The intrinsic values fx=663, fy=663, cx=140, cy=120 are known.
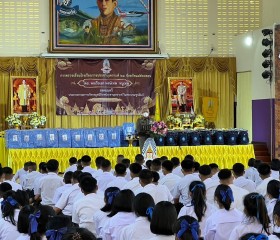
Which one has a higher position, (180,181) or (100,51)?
(100,51)

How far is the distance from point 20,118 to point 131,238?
52.8 ft

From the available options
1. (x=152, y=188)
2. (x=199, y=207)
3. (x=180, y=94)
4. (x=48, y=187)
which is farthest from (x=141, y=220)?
(x=180, y=94)

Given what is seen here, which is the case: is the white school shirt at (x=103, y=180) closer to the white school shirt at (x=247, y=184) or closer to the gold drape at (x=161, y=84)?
the white school shirt at (x=247, y=184)

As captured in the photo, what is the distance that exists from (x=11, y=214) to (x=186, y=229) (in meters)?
2.03

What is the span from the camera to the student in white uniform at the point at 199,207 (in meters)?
5.82

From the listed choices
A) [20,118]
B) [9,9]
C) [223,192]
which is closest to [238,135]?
[20,118]

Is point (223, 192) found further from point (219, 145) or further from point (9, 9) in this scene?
point (9, 9)

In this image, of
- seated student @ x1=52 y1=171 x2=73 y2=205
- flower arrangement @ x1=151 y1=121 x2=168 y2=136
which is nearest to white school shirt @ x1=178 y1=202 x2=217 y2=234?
seated student @ x1=52 y1=171 x2=73 y2=205

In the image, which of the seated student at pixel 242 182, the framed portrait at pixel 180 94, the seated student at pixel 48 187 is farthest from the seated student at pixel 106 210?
the framed portrait at pixel 180 94

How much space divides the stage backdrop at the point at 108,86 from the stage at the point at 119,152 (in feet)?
15.0

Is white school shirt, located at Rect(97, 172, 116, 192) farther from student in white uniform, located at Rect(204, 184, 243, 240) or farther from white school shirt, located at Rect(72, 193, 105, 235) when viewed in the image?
student in white uniform, located at Rect(204, 184, 243, 240)

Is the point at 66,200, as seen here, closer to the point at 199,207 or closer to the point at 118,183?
the point at 118,183

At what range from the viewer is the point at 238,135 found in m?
17.8

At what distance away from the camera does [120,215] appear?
529 centimetres
